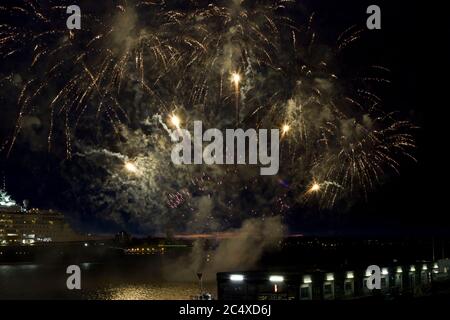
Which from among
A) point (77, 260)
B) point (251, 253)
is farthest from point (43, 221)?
point (251, 253)

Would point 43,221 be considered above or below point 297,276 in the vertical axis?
above

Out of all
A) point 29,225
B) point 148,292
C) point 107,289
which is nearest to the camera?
point 148,292

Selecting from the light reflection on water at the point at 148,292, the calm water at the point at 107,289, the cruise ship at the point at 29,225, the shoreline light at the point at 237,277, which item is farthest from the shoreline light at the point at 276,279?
the cruise ship at the point at 29,225

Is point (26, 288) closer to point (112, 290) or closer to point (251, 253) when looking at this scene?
point (112, 290)

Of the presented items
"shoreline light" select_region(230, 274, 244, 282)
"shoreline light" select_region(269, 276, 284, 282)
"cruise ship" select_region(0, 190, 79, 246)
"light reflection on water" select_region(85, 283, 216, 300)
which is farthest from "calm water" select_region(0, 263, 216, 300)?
"cruise ship" select_region(0, 190, 79, 246)

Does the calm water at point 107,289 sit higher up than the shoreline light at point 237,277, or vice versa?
the shoreline light at point 237,277

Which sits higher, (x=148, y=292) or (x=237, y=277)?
(x=237, y=277)

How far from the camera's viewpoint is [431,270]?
42.4 m

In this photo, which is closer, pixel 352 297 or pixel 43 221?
pixel 352 297

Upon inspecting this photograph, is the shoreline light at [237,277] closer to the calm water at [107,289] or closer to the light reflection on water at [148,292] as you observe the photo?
the calm water at [107,289]

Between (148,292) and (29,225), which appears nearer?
(148,292)

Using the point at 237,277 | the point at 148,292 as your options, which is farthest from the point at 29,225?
the point at 237,277

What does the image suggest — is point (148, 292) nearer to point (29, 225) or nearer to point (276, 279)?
point (276, 279)
